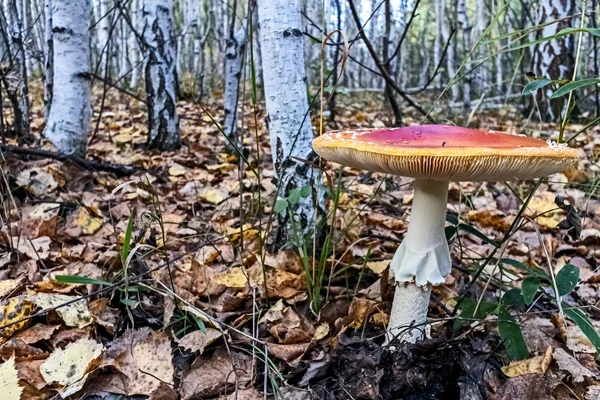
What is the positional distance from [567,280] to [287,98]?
1.23m

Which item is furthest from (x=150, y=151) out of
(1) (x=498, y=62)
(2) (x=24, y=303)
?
(1) (x=498, y=62)

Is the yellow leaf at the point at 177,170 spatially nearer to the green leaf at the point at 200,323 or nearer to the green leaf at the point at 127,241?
the green leaf at the point at 200,323

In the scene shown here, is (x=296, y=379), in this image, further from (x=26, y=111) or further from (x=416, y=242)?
(x=26, y=111)

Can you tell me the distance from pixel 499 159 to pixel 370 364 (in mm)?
724

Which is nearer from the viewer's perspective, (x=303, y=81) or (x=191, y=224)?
(x=303, y=81)

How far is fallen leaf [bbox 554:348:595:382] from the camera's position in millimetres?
1531

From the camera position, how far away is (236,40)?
5211mm

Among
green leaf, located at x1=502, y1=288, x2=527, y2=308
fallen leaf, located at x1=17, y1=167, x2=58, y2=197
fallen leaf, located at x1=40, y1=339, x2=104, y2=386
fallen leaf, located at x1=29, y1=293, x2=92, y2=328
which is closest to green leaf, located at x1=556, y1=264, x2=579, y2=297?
green leaf, located at x1=502, y1=288, x2=527, y2=308

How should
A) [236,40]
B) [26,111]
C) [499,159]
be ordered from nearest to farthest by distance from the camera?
[499,159] < [26,111] < [236,40]

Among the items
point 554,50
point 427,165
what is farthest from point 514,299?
point 554,50

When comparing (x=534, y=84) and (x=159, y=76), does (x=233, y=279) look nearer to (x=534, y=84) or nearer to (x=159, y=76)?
(x=534, y=84)

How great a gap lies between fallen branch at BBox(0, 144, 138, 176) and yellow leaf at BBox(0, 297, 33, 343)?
161 centimetres

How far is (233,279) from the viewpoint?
1.96 m

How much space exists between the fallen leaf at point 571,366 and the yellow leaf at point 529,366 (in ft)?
0.18
